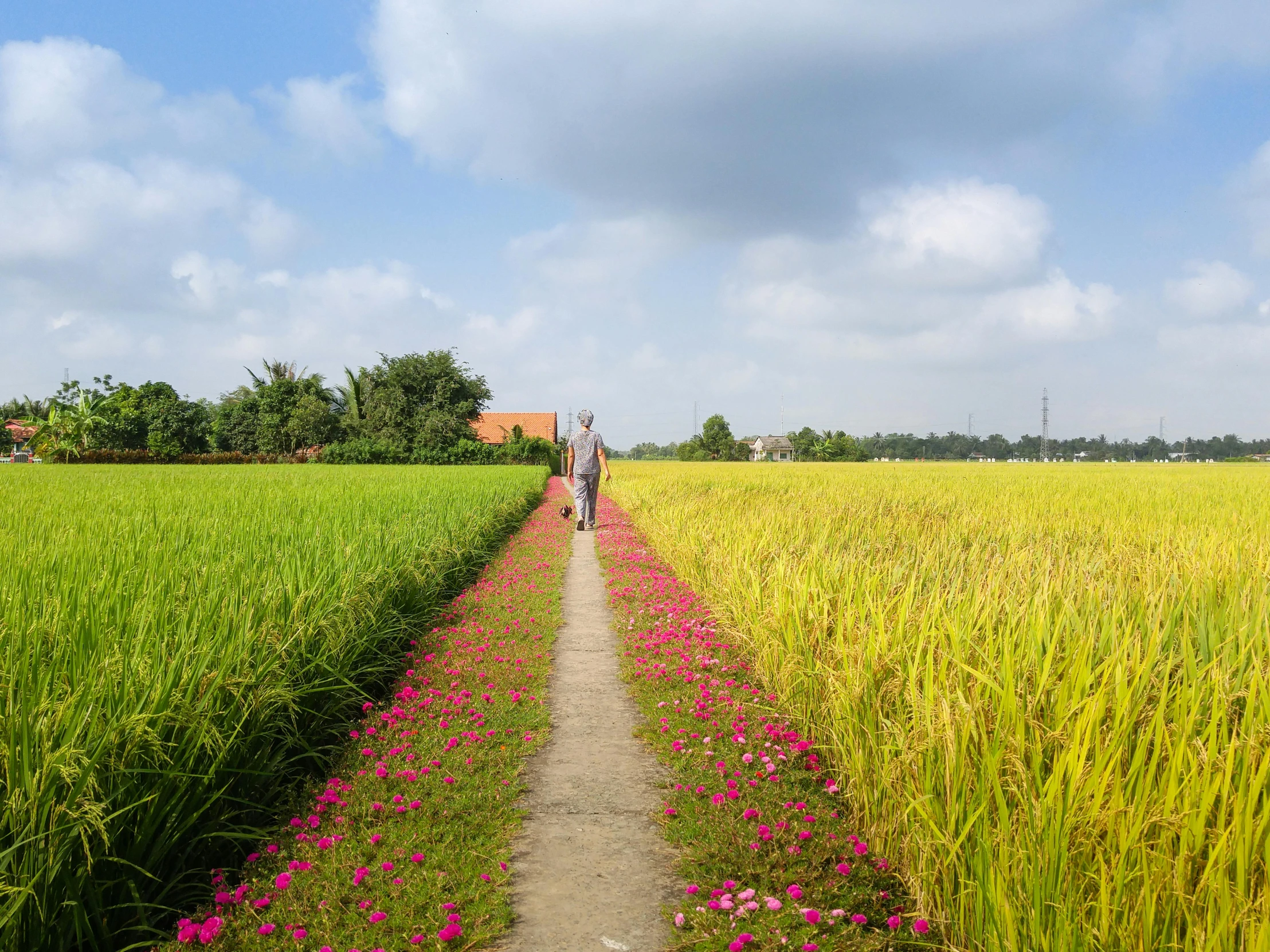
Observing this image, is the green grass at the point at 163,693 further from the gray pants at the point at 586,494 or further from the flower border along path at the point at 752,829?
the gray pants at the point at 586,494

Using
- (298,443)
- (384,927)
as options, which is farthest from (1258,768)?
(298,443)

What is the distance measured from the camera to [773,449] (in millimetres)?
122188

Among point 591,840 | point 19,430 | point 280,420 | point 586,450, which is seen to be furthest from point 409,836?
point 19,430

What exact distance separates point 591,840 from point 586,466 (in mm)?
9810

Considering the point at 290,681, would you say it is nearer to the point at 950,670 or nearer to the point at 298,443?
the point at 950,670

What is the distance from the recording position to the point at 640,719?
4086mm

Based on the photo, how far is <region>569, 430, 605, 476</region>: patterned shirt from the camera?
12.1 m

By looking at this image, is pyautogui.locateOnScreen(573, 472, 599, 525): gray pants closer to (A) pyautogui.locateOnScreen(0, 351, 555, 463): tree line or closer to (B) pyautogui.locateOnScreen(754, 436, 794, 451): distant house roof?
(A) pyautogui.locateOnScreen(0, 351, 555, 463): tree line

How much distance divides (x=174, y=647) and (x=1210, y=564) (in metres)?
5.62

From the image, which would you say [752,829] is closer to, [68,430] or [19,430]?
[68,430]

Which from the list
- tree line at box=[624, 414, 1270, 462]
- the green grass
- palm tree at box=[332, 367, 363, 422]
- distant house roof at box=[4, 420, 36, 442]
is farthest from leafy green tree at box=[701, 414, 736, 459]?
the green grass

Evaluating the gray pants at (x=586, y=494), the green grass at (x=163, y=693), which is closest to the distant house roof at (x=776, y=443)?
the gray pants at (x=586, y=494)

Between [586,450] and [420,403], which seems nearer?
[586,450]

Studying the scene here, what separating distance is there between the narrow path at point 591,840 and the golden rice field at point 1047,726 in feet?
2.80
